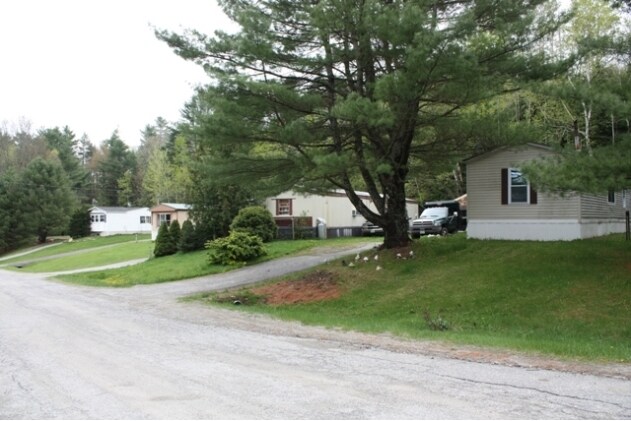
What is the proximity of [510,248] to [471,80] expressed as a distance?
18.6 ft

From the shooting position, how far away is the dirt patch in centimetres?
1600

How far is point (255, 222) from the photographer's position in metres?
31.2

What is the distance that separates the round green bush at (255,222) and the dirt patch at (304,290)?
42.0 feet

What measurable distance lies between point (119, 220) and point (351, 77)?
52.4 meters

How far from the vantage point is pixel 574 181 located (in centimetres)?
1072

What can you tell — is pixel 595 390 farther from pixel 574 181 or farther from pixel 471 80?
pixel 471 80

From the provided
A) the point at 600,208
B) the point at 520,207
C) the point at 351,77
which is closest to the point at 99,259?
the point at 351,77

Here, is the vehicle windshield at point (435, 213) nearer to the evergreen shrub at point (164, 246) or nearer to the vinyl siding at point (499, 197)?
the vinyl siding at point (499, 197)

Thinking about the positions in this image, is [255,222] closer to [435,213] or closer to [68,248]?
[435,213]

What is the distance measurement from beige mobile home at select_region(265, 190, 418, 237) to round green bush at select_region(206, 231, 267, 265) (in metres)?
9.43

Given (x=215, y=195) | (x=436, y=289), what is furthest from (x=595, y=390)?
(x=215, y=195)

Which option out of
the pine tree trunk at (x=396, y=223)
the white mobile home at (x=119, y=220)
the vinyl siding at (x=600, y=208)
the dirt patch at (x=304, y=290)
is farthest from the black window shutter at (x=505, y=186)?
the white mobile home at (x=119, y=220)

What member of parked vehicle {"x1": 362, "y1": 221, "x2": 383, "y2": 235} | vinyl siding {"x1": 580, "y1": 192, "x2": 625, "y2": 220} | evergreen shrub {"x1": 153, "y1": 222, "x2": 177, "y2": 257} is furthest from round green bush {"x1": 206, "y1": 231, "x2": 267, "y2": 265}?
vinyl siding {"x1": 580, "y1": 192, "x2": 625, "y2": 220}

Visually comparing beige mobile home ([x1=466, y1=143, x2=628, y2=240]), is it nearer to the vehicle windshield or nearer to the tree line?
the tree line
